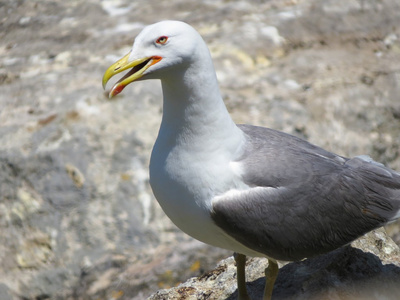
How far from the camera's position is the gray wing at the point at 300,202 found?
3840 mm

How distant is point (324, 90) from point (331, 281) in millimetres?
2679

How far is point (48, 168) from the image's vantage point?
594 cm

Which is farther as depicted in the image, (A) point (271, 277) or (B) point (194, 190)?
(A) point (271, 277)

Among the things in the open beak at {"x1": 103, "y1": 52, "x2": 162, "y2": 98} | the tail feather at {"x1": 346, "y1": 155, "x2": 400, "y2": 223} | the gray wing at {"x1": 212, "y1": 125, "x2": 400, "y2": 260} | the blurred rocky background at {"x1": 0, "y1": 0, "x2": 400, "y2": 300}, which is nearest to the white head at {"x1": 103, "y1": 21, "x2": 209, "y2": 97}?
the open beak at {"x1": 103, "y1": 52, "x2": 162, "y2": 98}

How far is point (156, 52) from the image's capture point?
3.61 meters

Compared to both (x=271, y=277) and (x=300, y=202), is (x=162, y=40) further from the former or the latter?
(x=271, y=277)

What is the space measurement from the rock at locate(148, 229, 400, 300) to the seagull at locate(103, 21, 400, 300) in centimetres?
27

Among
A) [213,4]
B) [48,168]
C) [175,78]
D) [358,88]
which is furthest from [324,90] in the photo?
[175,78]

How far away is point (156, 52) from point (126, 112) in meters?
2.65

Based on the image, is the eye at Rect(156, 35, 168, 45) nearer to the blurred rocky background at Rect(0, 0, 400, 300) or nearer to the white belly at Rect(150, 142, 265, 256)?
the white belly at Rect(150, 142, 265, 256)

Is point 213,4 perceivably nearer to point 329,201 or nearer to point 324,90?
point 324,90

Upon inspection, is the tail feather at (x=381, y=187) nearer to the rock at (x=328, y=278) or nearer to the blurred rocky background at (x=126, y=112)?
the rock at (x=328, y=278)

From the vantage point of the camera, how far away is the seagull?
12.1ft

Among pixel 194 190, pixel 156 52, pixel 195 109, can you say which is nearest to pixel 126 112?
pixel 195 109
